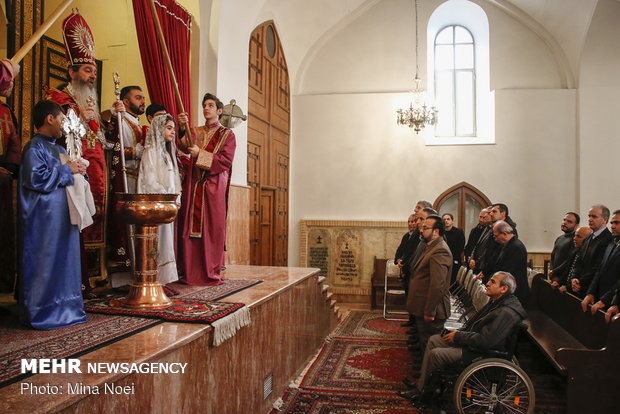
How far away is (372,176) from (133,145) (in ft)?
23.6

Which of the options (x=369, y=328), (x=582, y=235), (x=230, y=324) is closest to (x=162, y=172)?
(x=230, y=324)

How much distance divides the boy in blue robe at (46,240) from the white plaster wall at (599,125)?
9455 millimetres

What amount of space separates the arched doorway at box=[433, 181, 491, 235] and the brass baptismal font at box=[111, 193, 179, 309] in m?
7.86

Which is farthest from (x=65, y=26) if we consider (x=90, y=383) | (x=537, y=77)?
(x=537, y=77)

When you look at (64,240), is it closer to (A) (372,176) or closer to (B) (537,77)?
(A) (372,176)

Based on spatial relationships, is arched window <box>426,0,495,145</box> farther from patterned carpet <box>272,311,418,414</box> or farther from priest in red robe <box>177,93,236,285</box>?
priest in red robe <box>177,93,236,285</box>

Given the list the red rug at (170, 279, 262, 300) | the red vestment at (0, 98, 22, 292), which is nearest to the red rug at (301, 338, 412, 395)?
the red rug at (170, 279, 262, 300)

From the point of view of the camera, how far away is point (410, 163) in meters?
10.7

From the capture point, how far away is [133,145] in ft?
13.9

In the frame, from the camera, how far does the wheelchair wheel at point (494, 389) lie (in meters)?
3.75

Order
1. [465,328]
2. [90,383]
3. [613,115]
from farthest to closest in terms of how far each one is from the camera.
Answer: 1. [613,115]
2. [465,328]
3. [90,383]

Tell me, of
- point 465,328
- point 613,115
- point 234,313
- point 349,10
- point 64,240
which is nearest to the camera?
point 64,240

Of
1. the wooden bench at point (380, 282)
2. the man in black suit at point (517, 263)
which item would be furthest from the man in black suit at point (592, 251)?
the wooden bench at point (380, 282)

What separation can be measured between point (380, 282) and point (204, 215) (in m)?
6.00
